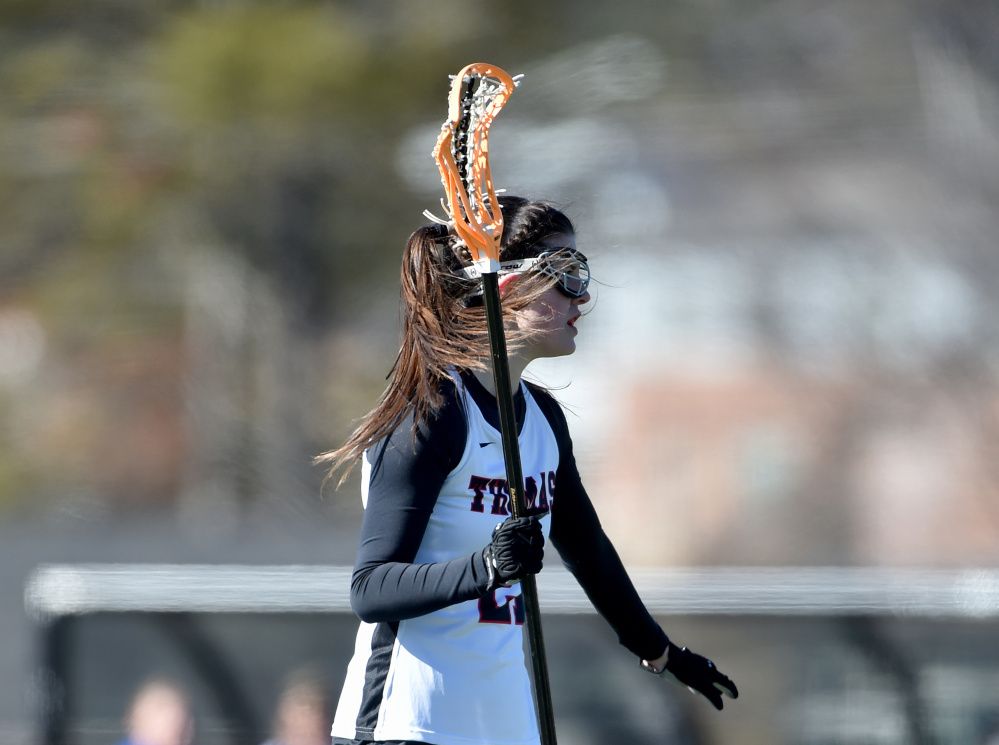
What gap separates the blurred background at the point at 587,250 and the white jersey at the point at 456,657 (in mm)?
4720

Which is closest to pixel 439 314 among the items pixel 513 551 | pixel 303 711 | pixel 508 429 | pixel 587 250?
pixel 508 429

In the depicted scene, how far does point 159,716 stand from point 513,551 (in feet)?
5.88

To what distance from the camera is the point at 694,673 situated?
1560 millimetres

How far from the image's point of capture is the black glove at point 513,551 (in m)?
1.15

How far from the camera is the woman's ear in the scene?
1362 millimetres

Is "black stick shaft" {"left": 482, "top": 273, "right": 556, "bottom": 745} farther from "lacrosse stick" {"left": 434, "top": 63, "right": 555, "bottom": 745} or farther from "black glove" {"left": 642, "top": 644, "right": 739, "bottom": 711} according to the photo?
"black glove" {"left": 642, "top": 644, "right": 739, "bottom": 711}

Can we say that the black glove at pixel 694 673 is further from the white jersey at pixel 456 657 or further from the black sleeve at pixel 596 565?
the white jersey at pixel 456 657

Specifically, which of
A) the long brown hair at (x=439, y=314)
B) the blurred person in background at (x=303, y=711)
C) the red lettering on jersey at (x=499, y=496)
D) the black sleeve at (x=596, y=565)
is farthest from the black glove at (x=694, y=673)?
the blurred person in background at (x=303, y=711)

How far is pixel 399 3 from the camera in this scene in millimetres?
7266

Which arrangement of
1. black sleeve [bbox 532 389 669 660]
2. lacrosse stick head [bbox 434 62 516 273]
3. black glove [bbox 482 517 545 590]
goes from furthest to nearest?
black sleeve [bbox 532 389 669 660], lacrosse stick head [bbox 434 62 516 273], black glove [bbox 482 517 545 590]

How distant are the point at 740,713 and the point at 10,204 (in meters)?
6.35

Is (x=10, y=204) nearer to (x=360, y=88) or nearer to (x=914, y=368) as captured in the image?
(x=360, y=88)

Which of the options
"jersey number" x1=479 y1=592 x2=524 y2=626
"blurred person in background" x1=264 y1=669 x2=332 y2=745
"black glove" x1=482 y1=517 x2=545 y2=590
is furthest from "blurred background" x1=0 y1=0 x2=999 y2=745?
"black glove" x1=482 y1=517 x2=545 y2=590

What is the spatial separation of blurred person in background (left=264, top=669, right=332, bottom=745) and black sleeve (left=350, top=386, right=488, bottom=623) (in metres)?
1.32
